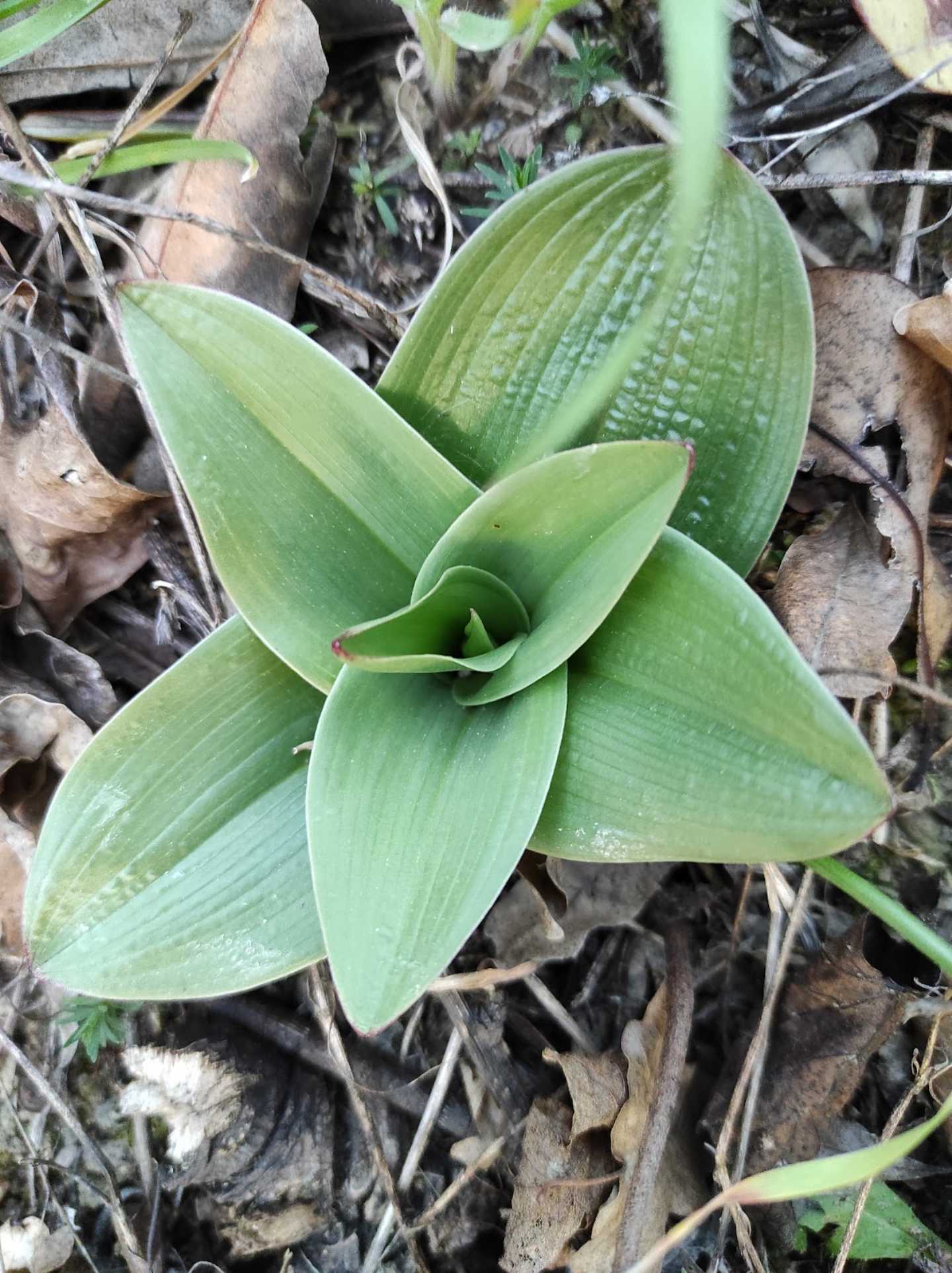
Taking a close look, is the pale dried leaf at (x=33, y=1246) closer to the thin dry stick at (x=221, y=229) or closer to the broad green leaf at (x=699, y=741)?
the broad green leaf at (x=699, y=741)

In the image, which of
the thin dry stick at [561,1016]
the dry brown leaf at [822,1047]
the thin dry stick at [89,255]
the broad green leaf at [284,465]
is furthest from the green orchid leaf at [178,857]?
the dry brown leaf at [822,1047]

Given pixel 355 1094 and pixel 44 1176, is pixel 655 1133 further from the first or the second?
pixel 44 1176

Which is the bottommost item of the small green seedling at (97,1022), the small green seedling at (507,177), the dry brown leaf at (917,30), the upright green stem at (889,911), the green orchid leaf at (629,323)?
the small green seedling at (97,1022)

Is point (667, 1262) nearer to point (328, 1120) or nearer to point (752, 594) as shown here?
point (328, 1120)

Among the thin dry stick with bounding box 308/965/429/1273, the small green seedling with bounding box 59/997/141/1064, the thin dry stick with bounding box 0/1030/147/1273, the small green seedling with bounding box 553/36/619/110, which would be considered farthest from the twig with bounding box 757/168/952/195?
the thin dry stick with bounding box 0/1030/147/1273

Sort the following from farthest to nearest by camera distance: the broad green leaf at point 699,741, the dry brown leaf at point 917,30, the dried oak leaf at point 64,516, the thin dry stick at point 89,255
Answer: the dried oak leaf at point 64,516 < the thin dry stick at point 89,255 < the dry brown leaf at point 917,30 < the broad green leaf at point 699,741

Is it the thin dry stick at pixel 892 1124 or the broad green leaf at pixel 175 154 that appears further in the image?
the broad green leaf at pixel 175 154

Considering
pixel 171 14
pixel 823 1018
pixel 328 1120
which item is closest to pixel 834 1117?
pixel 823 1018
